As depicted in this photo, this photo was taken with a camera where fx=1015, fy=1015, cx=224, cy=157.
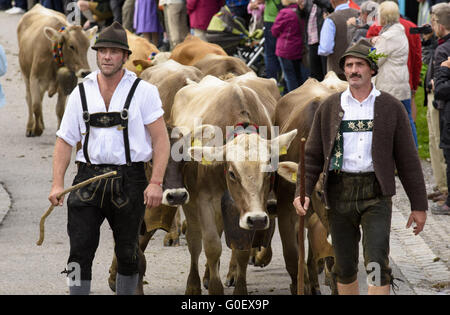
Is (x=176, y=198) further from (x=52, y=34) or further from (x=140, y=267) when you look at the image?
(x=52, y=34)

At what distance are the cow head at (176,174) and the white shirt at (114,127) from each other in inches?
44.3

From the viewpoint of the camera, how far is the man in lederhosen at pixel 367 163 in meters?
6.67

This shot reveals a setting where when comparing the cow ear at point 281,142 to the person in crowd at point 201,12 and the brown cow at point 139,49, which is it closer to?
the brown cow at point 139,49

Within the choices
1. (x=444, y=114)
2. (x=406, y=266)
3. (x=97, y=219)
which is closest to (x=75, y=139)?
(x=97, y=219)

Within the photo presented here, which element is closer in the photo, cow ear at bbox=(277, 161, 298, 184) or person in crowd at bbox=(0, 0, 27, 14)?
cow ear at bbox=(277, 161, 298, 184)

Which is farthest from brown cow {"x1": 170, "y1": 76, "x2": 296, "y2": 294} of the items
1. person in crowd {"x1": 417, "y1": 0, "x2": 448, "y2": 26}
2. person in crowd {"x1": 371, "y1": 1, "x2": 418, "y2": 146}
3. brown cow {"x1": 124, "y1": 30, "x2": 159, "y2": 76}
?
person in crowd {"x1": 417, "y1": 0, "x2": 448, "y2": 26}

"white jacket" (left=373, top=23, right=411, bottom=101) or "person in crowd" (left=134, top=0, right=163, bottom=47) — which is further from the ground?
"white jacket" (left=373, top=23, right=411, bottom=101)

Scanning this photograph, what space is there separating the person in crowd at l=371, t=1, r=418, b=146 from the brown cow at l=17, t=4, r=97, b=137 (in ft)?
17.2

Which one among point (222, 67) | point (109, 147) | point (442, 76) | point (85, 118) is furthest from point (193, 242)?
point (442, 76)

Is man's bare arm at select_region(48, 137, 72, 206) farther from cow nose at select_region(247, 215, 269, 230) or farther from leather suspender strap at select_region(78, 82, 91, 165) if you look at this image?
cow nose at select_region(247, 215, 269, 230)

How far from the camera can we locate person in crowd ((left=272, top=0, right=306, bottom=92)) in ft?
48.5

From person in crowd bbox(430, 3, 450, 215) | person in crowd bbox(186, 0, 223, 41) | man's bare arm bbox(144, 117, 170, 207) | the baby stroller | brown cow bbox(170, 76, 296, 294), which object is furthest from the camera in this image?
person in crowd bbox(186, 0, 223, 41)
